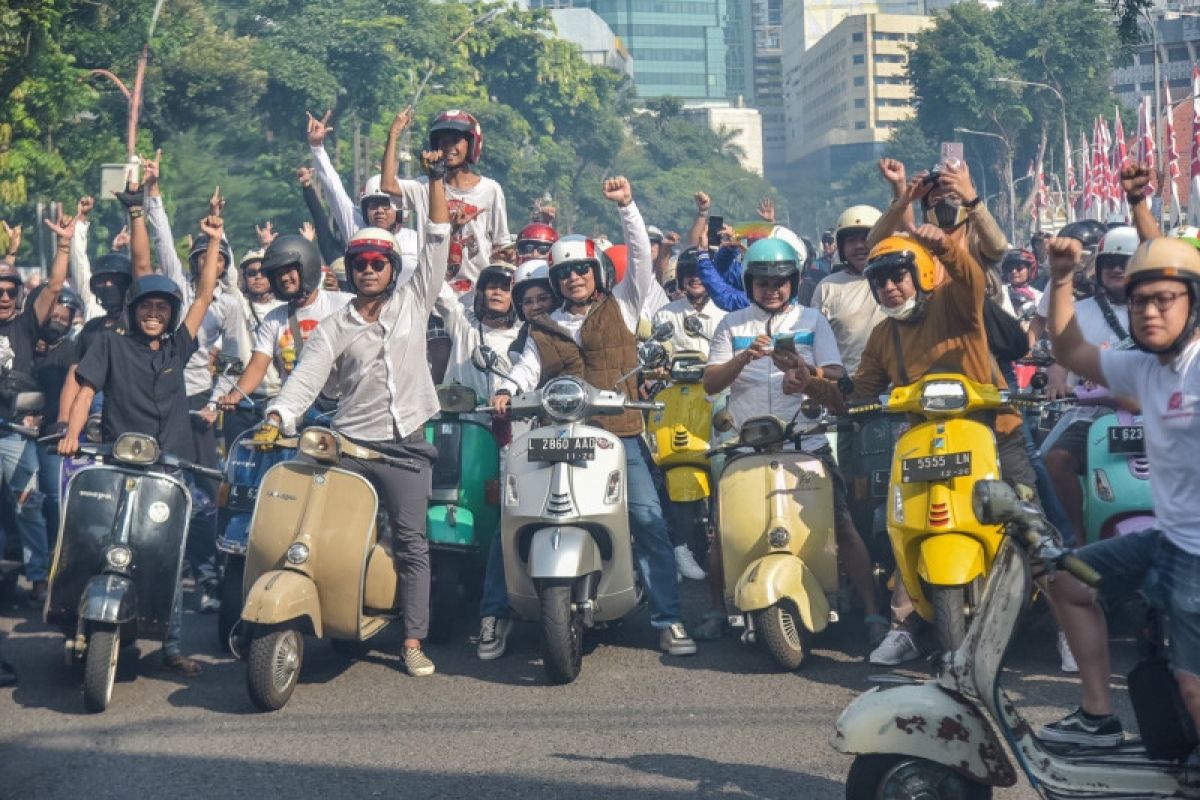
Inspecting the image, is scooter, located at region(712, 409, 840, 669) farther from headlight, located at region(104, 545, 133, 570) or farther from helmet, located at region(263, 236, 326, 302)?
headlight, located at region(104, 545, 133, 570)

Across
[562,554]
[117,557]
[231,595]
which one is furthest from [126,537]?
[562,554]

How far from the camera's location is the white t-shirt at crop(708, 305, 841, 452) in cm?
812

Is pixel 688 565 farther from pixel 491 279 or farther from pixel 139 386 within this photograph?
pixel 139 386

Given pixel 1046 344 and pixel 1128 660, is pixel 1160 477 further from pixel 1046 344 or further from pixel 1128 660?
pixel 1046 344

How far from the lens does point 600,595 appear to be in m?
7.77

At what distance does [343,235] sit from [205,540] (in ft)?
8.10

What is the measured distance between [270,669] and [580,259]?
256 centimetres

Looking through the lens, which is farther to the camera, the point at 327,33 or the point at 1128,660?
the point at 327,33

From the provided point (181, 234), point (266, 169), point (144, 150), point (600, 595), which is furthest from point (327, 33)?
point (600, 595)

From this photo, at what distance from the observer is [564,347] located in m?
8.39

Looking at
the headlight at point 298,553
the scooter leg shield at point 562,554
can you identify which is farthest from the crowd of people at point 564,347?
the scooter leg shield at point 562,554

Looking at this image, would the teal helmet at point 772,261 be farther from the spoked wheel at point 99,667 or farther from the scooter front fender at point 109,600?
the spoked wheel at point 99,667

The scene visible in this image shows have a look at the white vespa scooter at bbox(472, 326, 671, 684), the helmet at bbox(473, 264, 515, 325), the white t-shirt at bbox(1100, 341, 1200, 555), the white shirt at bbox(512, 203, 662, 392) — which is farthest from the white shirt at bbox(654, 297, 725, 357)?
the white t-shirt at bbox(1100, 341, 1200, 555)

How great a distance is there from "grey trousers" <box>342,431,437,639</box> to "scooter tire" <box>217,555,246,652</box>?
91 centimetres
